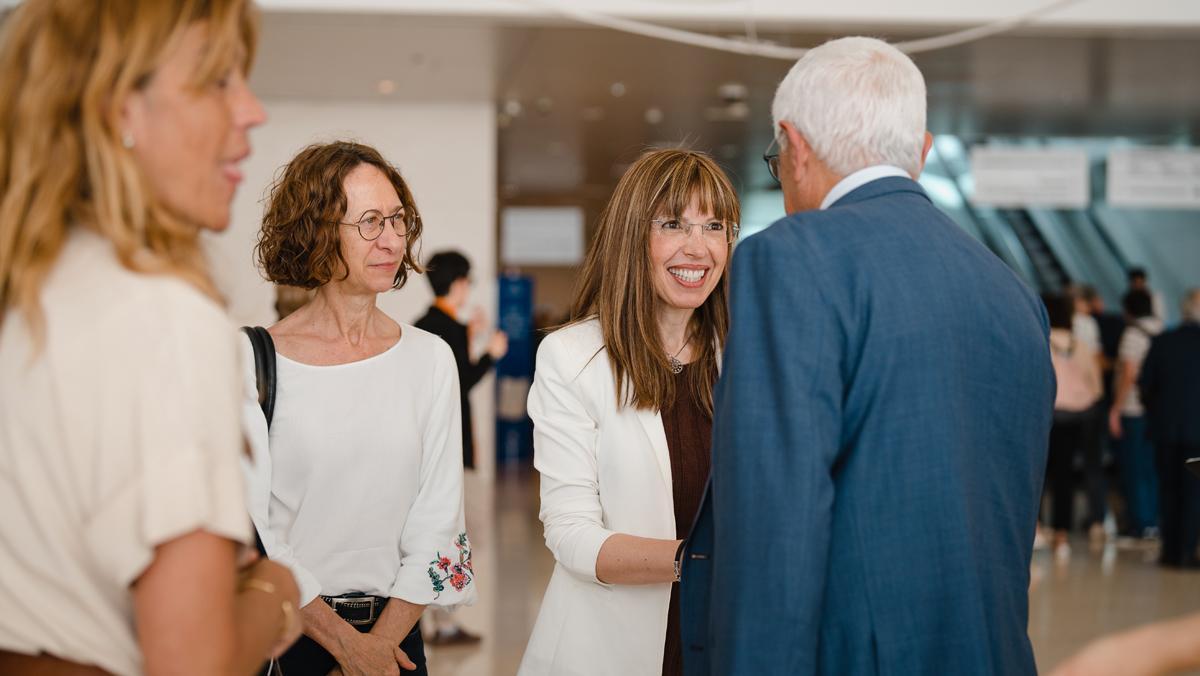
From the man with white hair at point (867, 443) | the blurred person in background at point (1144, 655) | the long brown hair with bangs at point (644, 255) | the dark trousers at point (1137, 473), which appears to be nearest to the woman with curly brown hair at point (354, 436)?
the long brown hair with bangs at point (644, 255)

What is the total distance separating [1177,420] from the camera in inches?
341

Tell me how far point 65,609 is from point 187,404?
258 mm

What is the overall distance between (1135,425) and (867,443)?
30.1 ft

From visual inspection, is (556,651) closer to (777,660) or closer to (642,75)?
(777,660)

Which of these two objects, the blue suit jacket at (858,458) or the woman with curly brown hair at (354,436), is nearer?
the blue suit jacket at (858,458)

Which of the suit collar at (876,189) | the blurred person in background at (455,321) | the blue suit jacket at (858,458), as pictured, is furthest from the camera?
the blurred person in background at (455,321)

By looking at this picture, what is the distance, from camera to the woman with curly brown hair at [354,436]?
7.62ft

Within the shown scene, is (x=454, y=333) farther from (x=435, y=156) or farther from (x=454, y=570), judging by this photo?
(x=435, y=156)

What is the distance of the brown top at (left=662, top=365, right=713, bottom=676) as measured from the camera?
7.88 feet

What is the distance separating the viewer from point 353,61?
9.44 meters

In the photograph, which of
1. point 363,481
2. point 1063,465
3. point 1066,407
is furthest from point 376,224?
point 1063,465

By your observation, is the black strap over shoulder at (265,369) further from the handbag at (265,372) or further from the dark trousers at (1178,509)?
the dark trousers at (1178,509)

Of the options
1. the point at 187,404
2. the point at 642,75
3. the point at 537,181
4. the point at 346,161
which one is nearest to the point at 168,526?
the point at 187,404

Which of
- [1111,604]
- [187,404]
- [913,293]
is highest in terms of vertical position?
[913,293]
